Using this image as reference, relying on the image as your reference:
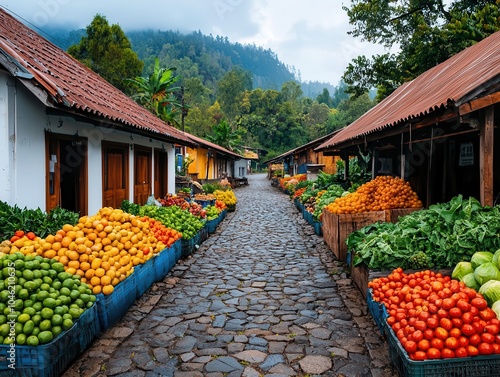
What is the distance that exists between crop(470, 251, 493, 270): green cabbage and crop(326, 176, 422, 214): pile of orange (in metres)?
3.76

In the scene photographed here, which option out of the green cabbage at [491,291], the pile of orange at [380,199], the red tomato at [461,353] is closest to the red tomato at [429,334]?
the red tomato at [461,353]

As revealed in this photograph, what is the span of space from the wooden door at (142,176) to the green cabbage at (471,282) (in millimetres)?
9292

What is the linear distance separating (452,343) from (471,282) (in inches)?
51.9

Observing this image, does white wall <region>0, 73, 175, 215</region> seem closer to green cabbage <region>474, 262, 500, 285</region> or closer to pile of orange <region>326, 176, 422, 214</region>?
pile of orange <region>326, 176, 422, 214</region>

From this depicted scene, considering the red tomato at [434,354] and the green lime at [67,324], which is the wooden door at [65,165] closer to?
the green lime at [67,324]

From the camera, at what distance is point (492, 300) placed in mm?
3789

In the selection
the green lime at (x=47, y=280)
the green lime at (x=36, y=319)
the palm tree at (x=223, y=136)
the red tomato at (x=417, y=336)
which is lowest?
the red tomato at (x=417, y=336)

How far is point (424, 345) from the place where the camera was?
3.31 metres

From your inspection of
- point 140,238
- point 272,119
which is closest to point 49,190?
point 140,238

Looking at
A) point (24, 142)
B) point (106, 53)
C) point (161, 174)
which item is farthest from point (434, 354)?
point (106, 53)

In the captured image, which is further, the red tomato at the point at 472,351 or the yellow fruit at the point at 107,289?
the yellow fruit at the point at 107,289

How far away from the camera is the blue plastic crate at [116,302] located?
473 centimetres

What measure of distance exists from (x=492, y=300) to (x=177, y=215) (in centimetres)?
728

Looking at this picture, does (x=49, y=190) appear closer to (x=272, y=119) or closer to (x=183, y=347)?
(x=183, y=347)
